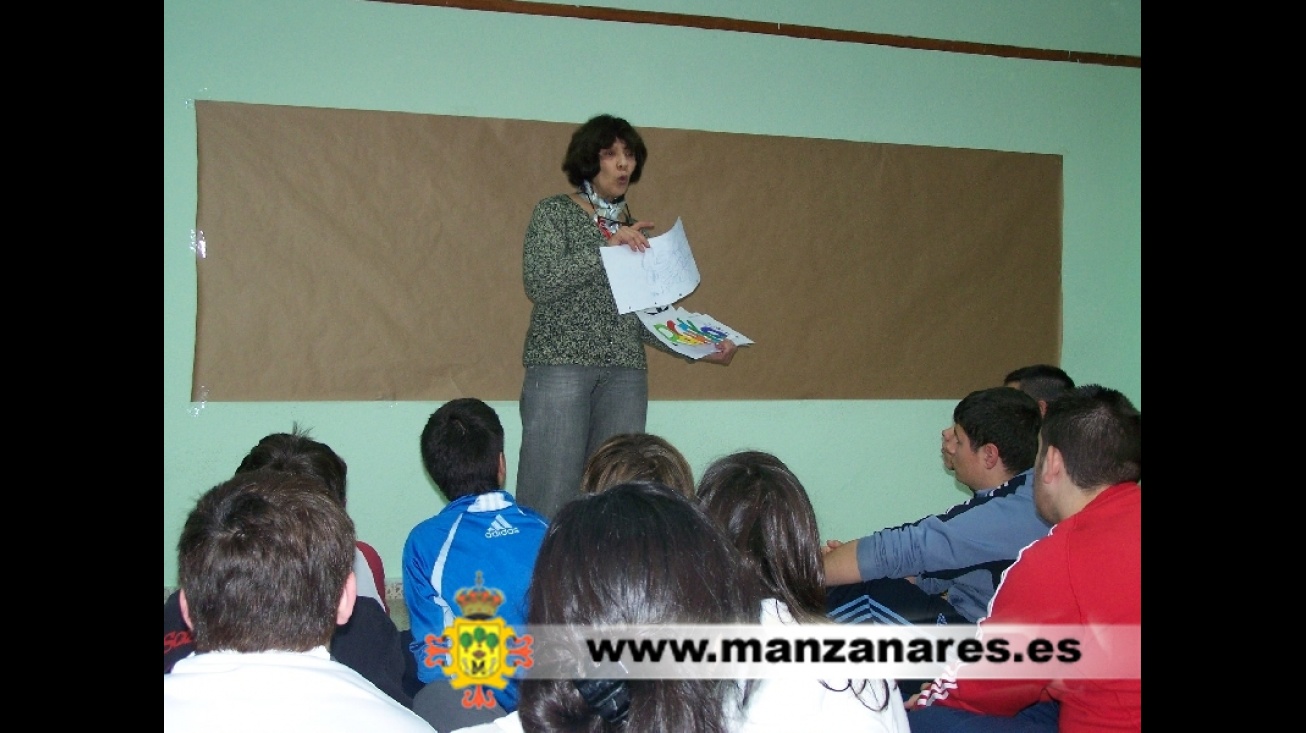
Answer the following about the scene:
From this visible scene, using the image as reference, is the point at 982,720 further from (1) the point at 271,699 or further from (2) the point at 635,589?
(1) the point at 271,699

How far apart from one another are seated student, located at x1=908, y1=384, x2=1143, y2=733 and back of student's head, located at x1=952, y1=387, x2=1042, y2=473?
36 cm

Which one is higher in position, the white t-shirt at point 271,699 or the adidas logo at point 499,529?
the adidas logo at point 499,529

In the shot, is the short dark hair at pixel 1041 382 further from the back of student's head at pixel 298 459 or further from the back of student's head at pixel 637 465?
the back of student's head at pixel 298 459

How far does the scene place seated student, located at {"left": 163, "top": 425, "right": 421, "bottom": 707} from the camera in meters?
1.50

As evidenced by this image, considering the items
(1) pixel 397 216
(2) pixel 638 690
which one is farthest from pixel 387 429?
(2) pixel 638 690

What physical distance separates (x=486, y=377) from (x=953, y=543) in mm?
2096

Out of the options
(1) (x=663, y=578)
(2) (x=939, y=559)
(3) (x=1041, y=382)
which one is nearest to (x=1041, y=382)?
(3) (x=1041, y=382)

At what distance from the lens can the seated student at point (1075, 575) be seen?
133 centimetres

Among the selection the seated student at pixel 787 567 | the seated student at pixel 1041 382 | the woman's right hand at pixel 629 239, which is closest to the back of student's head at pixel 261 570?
the seated student at pixel 787 567

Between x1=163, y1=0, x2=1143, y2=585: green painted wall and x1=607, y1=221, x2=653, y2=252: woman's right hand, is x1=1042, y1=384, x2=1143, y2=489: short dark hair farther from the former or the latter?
x1=163, y1=0, x2=1143, y2=585: green painted wall

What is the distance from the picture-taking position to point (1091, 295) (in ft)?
13.8
